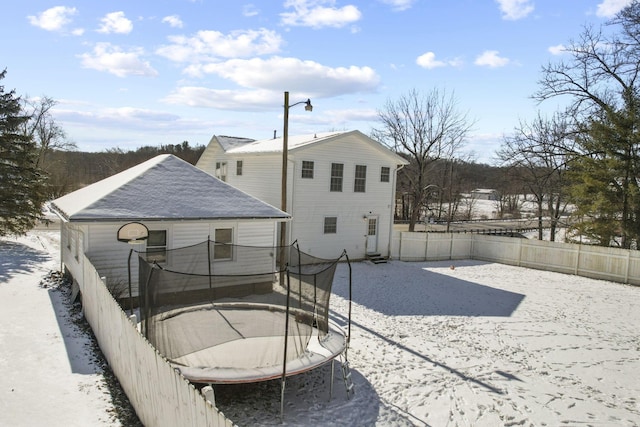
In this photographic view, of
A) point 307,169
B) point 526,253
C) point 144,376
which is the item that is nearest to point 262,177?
point 307,169

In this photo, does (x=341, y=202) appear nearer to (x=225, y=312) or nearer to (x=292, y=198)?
(x=292, y=198)

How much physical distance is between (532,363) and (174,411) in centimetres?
786

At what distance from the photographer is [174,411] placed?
462 centimetres

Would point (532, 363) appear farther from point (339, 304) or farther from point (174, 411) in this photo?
point (174, 411)

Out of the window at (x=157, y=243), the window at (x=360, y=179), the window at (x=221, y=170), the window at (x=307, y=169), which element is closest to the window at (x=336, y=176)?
the window at (x=360, y=179)

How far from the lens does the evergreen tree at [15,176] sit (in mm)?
19828

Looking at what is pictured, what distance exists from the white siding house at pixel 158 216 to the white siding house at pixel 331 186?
5.17 m

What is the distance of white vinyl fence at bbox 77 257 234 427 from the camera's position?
4.12m

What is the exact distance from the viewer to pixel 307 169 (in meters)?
18.9

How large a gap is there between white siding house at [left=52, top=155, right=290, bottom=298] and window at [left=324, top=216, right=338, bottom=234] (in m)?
6.13

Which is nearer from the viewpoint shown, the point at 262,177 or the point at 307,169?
the point at 307,169

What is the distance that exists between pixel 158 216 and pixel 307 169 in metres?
8.76

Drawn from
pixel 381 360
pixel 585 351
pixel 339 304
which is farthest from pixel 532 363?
pixel 339 304

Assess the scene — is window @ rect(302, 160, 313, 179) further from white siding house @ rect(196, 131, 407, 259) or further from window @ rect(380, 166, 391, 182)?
window @ rect(380, 166, 391, 182)
